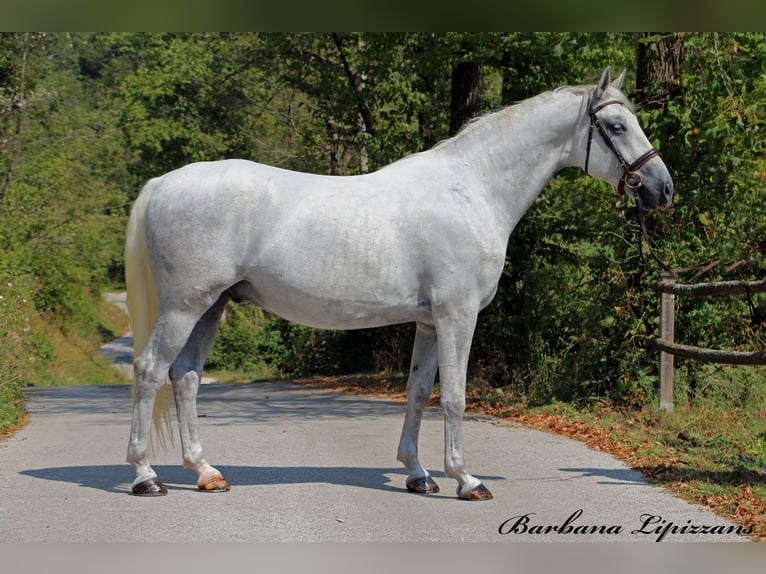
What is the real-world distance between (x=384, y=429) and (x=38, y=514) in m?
4.60

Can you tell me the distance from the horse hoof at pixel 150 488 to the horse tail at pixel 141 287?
0.99 feet

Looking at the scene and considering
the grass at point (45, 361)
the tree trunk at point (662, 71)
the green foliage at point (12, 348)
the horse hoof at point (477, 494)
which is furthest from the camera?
the tree trunk at point (662, 71)

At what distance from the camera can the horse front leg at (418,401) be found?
629 centimetres

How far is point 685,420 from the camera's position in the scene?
9078 millimetres

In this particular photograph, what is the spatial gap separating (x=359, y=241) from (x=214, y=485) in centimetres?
194

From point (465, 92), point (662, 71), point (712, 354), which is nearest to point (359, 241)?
point (712, 354)

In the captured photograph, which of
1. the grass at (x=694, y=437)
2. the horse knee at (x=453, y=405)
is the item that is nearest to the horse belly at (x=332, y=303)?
the horse knee at (x=453, y=405)

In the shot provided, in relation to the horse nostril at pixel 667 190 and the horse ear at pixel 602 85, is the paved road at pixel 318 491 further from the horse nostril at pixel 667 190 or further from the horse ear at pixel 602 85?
the horse ear at pixel 602 85

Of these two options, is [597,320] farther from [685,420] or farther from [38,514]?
[38,514]

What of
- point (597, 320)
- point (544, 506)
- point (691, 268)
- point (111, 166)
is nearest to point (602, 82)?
point (544, 506)

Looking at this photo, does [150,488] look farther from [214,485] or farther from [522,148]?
[522,148]

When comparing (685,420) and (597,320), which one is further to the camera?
(597,320)

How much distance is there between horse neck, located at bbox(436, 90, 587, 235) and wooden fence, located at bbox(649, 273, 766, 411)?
1.99m
